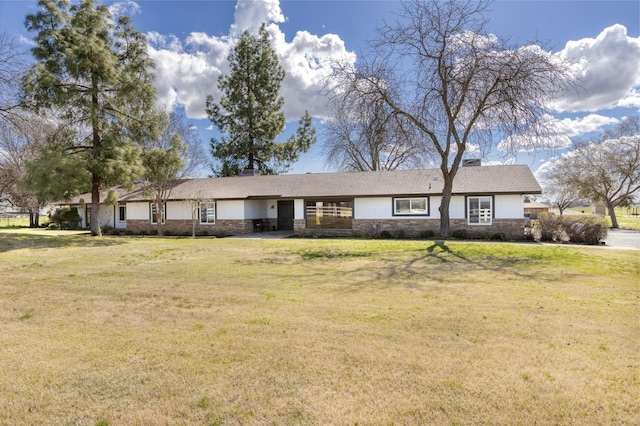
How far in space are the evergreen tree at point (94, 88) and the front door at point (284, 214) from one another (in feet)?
30.8

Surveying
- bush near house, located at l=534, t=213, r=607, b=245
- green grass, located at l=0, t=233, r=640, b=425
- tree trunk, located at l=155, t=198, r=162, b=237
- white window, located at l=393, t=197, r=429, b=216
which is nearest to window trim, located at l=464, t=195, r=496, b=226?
white window, located at l=393, t=197, r=429, b=216

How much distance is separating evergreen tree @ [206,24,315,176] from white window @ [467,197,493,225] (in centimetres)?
1964

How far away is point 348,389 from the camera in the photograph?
323 centimetres

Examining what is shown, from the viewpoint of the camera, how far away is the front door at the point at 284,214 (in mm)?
25391

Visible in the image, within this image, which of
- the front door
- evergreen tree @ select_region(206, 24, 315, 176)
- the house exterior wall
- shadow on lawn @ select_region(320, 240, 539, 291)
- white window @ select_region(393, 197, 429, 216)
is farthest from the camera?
evergreen tree @ select_region(206, 24, 315, 176)

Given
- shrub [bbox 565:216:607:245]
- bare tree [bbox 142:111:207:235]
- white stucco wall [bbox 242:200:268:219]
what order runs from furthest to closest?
white stucco wall [bbox 242:200:268:219]
bare tree [bbox 142:111:207:235]
shrub [bbox 565:216:607:245]

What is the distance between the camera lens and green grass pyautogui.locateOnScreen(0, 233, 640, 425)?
296cm

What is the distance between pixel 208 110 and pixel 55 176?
20923 mm

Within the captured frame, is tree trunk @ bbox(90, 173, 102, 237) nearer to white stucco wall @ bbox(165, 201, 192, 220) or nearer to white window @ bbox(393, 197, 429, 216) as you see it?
white stucco wall @ bbox(165, 201, 192, 220)

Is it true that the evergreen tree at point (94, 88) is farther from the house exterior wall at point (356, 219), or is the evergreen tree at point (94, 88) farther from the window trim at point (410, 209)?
the window trim at point (410, 209)

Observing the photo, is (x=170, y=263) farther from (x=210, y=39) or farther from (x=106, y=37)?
(x=210, y=39)

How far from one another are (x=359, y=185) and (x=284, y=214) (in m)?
6.21

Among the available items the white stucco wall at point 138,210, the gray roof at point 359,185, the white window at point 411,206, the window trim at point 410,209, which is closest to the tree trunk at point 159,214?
the gray roof at point 359,185

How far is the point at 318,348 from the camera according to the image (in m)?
4.12
